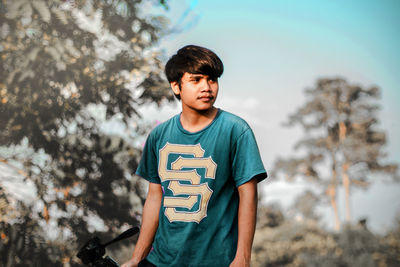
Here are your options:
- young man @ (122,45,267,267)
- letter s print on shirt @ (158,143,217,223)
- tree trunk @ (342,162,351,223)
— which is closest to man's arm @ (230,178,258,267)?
young man @ (122,45,267,267)

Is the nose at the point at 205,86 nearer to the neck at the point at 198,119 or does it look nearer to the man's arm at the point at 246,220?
the neck at the point at 198,119

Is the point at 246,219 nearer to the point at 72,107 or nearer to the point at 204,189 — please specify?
the point at 204,189

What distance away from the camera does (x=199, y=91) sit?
1.59 metres

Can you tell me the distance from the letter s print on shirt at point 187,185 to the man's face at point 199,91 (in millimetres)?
153

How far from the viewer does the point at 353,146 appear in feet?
55.5

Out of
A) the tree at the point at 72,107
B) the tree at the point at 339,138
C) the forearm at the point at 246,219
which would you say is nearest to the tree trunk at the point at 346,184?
the tree at the point at 339,138

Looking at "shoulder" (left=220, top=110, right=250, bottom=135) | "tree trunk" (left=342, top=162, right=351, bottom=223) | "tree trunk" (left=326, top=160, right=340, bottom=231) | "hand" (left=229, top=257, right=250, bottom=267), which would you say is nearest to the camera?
"hand" (left=229, top=257, right=250, bottom=267)

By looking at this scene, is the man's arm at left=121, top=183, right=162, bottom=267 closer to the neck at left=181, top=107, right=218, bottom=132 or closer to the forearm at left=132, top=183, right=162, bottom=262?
the forearm at left=132, top=183, right=162, bottom=262

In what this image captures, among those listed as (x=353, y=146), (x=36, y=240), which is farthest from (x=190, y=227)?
(x=353, y=146)

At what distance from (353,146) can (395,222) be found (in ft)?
25.1

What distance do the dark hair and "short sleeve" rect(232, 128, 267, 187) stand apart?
0.26 m

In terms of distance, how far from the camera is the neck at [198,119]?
1.63 metres

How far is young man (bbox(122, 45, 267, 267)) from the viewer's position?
1.47 m

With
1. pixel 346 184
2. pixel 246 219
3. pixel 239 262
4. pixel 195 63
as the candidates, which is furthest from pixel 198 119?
pixel 346 184
